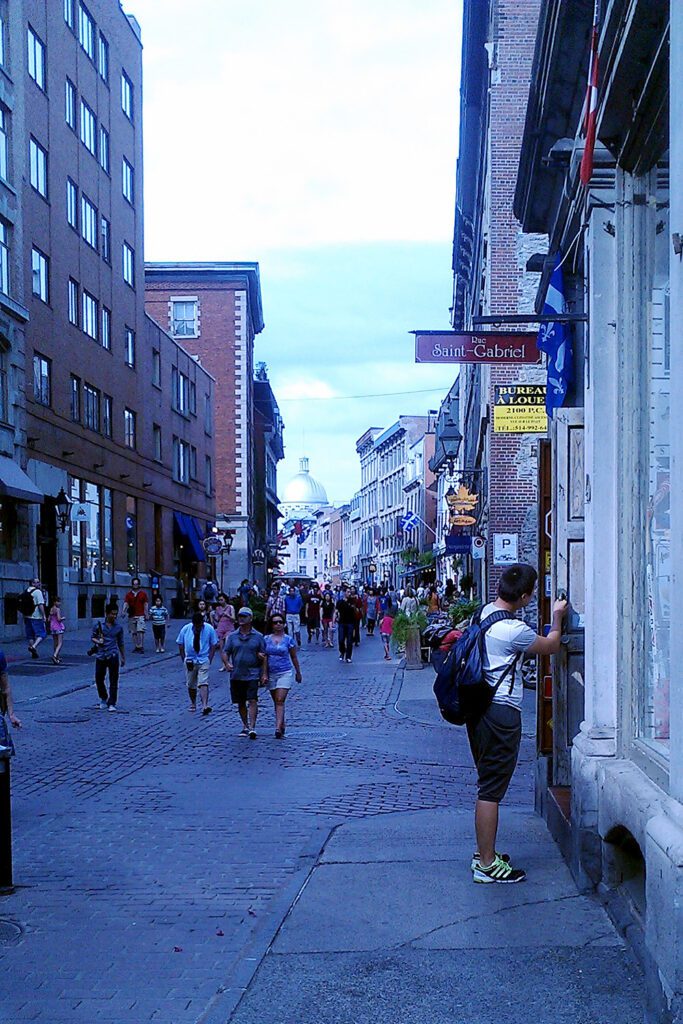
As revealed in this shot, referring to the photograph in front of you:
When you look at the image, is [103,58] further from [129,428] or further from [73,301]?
[129,428]

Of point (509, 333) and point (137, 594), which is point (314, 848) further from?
point (137, 594)

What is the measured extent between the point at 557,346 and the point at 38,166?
2632cm

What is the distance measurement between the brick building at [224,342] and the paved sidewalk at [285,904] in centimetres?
5279

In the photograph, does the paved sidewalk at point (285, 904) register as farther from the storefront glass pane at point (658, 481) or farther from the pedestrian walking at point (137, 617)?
the pedestrian walking at point (137, 617)

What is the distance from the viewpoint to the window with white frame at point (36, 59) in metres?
31.9

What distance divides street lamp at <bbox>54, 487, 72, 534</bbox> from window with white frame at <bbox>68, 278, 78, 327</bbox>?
18.4ft

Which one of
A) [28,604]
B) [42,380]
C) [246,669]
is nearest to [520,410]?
[246,669]

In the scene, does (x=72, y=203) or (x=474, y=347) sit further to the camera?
(x=72, y=203)

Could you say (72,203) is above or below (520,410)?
above

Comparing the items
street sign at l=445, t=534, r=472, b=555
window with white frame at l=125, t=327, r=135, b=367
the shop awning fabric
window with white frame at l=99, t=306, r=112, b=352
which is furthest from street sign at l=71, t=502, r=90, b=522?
the shop awning fabric

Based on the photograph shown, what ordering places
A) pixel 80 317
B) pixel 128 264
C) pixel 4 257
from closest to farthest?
pixel 4 257
pixel 80 317
pixel 128 264

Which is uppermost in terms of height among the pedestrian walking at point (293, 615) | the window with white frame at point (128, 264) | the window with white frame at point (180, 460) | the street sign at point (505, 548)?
the window with white frame at point (128, 264)

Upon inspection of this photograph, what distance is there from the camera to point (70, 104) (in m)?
35.9

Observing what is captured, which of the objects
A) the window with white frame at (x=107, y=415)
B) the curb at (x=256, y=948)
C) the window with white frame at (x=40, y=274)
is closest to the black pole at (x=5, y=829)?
the curb at (x=256, y=948)
